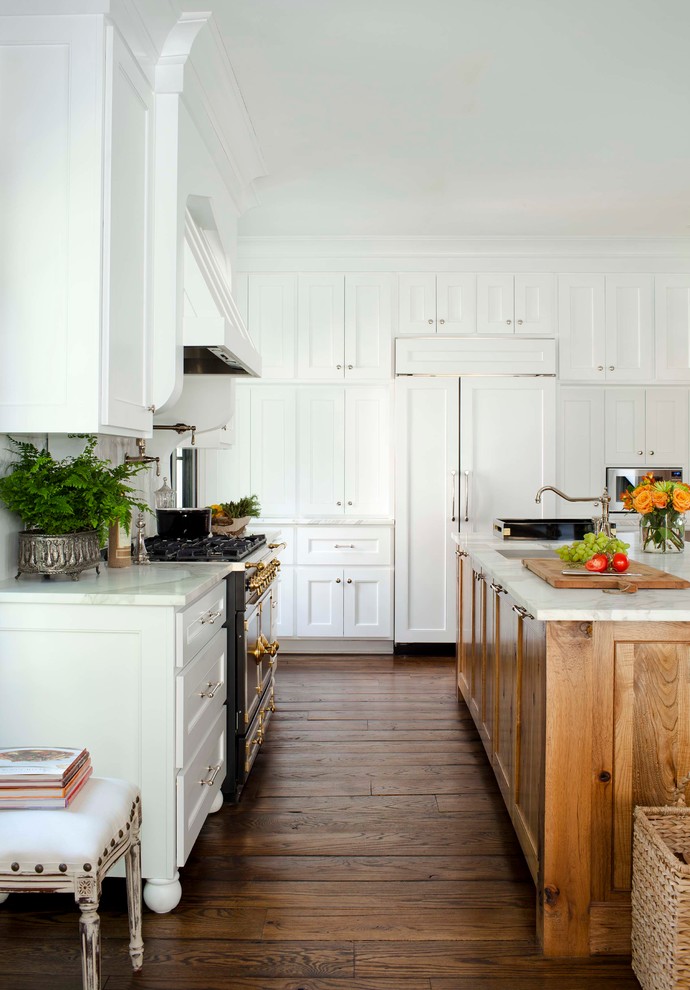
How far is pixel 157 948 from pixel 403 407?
3.65m

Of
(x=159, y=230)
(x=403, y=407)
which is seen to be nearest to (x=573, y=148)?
(x=403, y=407)

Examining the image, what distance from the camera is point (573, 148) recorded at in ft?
12.1

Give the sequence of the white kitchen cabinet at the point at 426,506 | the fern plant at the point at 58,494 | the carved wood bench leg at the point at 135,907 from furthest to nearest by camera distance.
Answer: the white kitchen cabinet at the point at 426,506, the fern plant at the point at 58,494, the carved wood bench leg at the point at 135,907

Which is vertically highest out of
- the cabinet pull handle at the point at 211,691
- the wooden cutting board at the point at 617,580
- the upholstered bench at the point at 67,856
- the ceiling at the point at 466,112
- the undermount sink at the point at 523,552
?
the ceiling at the point at 466,112

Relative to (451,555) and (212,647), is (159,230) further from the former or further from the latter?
(451,555)

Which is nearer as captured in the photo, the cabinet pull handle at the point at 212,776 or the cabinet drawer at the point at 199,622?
the cabinet drawer at the point at 199,622

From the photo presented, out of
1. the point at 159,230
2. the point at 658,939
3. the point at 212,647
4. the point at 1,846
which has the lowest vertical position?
the point at 658,939

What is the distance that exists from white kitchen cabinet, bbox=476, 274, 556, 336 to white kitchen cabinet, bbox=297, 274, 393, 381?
0.68m

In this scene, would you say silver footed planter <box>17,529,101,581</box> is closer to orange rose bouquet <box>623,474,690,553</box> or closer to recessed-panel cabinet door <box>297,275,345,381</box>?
orange rose bouquet <box>623,474,690,553</box>

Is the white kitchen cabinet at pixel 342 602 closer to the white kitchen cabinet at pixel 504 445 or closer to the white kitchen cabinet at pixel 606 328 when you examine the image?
the white kitchen cabinet at pixel 504 445

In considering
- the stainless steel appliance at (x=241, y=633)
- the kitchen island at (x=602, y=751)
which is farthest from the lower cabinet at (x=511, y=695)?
the stainless steel appliance at (x=241, y=633)

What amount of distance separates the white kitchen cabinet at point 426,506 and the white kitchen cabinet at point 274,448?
0.73 metres

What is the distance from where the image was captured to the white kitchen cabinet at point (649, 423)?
518 cm

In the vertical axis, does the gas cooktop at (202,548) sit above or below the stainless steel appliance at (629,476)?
below
